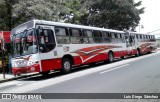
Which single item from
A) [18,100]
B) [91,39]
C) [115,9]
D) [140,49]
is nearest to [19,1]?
[91,39]

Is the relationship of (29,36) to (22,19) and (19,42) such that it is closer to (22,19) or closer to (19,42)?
(19,42)

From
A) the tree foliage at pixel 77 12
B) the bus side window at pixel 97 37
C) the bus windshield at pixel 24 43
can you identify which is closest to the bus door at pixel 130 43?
the bus side window at pixel 97 37

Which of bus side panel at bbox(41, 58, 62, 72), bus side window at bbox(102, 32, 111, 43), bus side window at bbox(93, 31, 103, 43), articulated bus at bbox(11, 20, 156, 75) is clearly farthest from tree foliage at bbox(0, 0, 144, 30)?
bus side panel at bbox(41, 58, 62, 72)

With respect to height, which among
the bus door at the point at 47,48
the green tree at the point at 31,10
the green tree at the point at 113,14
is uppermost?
the green tree at the point at 113,14

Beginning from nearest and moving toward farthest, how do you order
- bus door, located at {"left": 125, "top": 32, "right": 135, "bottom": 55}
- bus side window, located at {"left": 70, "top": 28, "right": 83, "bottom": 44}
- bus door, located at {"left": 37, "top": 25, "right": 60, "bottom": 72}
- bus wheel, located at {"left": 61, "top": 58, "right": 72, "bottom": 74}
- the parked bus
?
bus door, located at {"left": 37, "top": 25, "right": 60, "bottom": 72}
bus wheel, located at {"left": 61, "top": 58, "right": 72, "bottom": 74}
bus side window, located at {"left": 70, "top": 28, "right": 83, "bottom": 44}
bus door, located at {"left": 125, "top": 32, "right": 135, "bottom": 55}
the parked bus

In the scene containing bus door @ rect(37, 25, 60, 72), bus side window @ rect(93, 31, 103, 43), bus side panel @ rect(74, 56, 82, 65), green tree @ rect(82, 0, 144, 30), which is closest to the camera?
bus door @ rect(37, 25, 60, 72)

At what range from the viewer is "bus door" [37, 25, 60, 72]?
11938mm

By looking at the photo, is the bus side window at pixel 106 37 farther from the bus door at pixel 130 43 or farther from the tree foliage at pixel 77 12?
the bus door at pixel 130 43

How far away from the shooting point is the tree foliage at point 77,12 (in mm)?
18414

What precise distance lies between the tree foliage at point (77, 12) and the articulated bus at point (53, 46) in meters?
4.58

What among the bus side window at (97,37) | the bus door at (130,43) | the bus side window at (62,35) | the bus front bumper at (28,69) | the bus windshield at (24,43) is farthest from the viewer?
the bus door at (130,43)

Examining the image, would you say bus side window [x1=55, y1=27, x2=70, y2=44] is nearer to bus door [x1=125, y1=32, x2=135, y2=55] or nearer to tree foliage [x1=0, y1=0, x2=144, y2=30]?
tree foliage [x1=0, y1=0, x2=144, y2=30]

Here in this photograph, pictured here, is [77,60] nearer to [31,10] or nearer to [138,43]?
[31,10]

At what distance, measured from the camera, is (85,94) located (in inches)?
287
